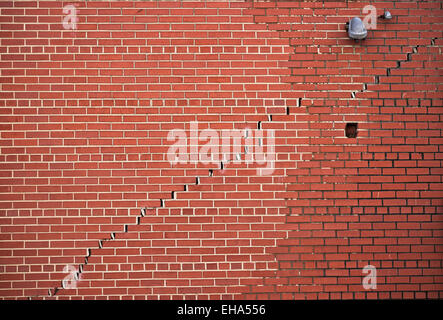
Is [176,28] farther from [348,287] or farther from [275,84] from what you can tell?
[348,287]

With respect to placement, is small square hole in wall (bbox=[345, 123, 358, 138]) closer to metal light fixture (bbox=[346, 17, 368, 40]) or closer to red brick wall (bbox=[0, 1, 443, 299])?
red brick wall (bbox=[0, 1, 443, 299])

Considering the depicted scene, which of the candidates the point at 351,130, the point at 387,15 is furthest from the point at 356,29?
the point at 351,130

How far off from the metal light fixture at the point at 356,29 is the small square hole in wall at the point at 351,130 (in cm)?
74

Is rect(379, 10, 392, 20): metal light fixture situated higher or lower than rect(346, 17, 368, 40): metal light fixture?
higher

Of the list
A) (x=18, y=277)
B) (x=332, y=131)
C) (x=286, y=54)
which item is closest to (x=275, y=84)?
(x=286, y=54)

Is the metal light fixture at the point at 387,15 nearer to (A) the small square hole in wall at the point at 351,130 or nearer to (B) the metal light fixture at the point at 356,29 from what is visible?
(B) the metal light fixture at the point at 356,29

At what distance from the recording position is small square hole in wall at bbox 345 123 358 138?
3.58 meters

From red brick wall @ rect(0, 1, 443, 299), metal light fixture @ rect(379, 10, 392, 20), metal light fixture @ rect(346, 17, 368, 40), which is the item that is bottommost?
red brick wall @ rect(0, 1, 443, 299)

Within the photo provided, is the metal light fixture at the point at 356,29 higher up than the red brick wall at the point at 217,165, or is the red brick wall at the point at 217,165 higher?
the metal light fixture at the point at 356,29

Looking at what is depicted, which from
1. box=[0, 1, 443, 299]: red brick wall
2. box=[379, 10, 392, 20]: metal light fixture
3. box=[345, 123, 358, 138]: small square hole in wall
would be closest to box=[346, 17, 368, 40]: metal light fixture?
box=[0, 1, 443, 299]: red brick wall

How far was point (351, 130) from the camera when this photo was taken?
359cm

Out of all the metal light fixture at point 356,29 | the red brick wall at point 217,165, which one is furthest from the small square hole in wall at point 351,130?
the metal light fixture at point 356,29

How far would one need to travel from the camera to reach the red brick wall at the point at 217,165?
11.4 feet

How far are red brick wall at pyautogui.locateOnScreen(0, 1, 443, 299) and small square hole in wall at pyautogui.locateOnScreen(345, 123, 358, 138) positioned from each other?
0.16 feet
